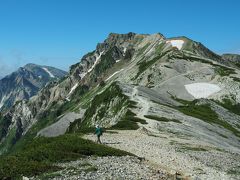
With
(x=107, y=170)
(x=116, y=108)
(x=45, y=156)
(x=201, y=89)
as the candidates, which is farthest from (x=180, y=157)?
(x=201, y=89)

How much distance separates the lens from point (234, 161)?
5428 centimetres

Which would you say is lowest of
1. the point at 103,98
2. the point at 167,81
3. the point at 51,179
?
the point at 51,179

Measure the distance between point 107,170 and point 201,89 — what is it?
150137 mm

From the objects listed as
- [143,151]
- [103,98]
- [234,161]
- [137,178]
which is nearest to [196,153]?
[234,161]

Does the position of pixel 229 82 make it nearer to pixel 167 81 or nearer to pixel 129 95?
pixel 167 81

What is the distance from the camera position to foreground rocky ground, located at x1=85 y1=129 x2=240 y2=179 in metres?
42.4

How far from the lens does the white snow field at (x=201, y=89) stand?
176587mm

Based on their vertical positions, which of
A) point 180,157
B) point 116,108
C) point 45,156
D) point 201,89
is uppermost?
point 201,89

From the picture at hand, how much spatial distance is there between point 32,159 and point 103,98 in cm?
11815

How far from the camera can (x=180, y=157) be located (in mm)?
49750

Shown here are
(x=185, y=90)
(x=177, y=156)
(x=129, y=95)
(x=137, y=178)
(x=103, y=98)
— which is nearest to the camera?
(x=137, y=178)

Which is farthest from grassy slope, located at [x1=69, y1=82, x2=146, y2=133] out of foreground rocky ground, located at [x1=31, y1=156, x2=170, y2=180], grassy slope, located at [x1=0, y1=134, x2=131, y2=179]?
foreground rocky ground, located at [x1=31, y1=156, x2=170, y2=180]

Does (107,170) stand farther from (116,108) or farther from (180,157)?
(116,108)

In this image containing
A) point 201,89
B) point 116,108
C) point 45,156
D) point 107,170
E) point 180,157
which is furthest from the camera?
point 201,89
